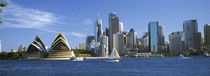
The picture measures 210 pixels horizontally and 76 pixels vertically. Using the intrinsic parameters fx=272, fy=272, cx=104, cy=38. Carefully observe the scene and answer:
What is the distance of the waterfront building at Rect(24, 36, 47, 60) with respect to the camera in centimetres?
14562

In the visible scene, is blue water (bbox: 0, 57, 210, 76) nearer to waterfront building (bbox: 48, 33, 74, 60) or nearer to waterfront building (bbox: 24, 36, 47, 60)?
waterfront building (bbox: 48, 33, 74, 60)

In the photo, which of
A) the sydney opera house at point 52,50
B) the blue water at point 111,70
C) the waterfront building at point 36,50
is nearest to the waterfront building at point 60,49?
the sydney opera house at point 52,50

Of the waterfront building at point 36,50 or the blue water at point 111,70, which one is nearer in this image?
the blue water at point 111,70

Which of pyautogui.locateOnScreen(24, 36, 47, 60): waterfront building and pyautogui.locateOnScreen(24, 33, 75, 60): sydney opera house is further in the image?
pyautogui.locateOnScreen(24, 36, 47, 60): waterfront building

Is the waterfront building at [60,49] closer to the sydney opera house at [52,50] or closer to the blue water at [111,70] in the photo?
the sydney opera house at [52,50]

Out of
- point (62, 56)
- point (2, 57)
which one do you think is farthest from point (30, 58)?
point (2, 57)

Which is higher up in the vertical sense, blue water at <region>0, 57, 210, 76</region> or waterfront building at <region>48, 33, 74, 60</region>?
waterfront building at <region>48, 33, 74, 60</region>

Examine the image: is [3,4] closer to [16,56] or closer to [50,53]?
[50,53]

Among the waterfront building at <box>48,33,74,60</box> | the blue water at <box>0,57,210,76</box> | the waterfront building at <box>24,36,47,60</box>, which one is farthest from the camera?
the waterfront building at <box>24,36,47,60</box>

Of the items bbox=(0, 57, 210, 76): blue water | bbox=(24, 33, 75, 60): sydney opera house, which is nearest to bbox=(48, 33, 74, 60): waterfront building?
bbox=(24, 33, 75, 60): sydney opera house

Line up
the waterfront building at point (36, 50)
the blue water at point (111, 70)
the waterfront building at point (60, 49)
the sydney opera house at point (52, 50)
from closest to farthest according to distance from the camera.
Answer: the blue water at point (111, 70) → the waterfront building at point (60, 49) → the sydney opera house at point (52, 50) → the waterfront building at point (36, 50)

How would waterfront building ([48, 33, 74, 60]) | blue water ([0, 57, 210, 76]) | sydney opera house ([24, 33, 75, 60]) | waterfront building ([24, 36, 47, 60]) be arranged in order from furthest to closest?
waterfront building ([24, 36, 47, 60]) → sydney opera house ([24, 33, 75, 60]) → waterfront building ([48, 33, 74, 60]) → blue water ([0, 57, 210, 76])

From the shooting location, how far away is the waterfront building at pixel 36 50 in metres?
146

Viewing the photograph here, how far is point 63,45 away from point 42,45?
15.6 meters
